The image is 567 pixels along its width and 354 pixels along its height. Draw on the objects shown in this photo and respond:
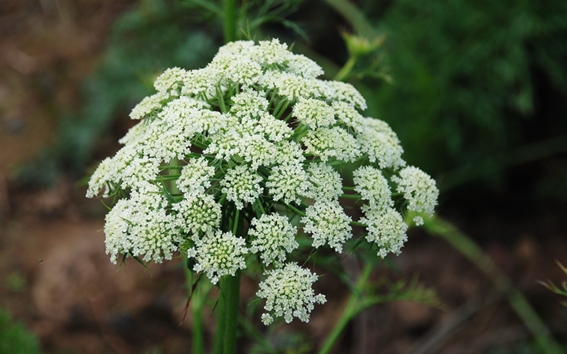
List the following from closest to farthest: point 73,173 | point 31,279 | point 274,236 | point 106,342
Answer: point 274,236, point 106,342, point 31,279, point 73,173

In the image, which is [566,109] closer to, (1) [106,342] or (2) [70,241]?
(1) [106,342]

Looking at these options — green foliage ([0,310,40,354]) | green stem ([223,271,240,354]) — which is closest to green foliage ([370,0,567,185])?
green stem ([223,271,240,354])

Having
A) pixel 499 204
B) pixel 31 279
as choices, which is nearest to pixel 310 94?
pixel 499 204

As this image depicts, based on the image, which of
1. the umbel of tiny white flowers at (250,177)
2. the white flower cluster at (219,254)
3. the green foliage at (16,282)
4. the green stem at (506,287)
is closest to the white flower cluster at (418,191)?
the umbel of tiny white flowers at (250,177)

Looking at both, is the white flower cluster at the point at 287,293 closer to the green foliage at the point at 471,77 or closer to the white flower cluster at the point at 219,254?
the white flower cluster at the point at 219,254

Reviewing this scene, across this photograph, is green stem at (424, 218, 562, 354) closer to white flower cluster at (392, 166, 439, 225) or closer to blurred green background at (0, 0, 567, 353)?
blurred green background at (0, 0, 567, 353)

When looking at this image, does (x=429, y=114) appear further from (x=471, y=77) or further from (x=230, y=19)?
(x=230, y=19)
